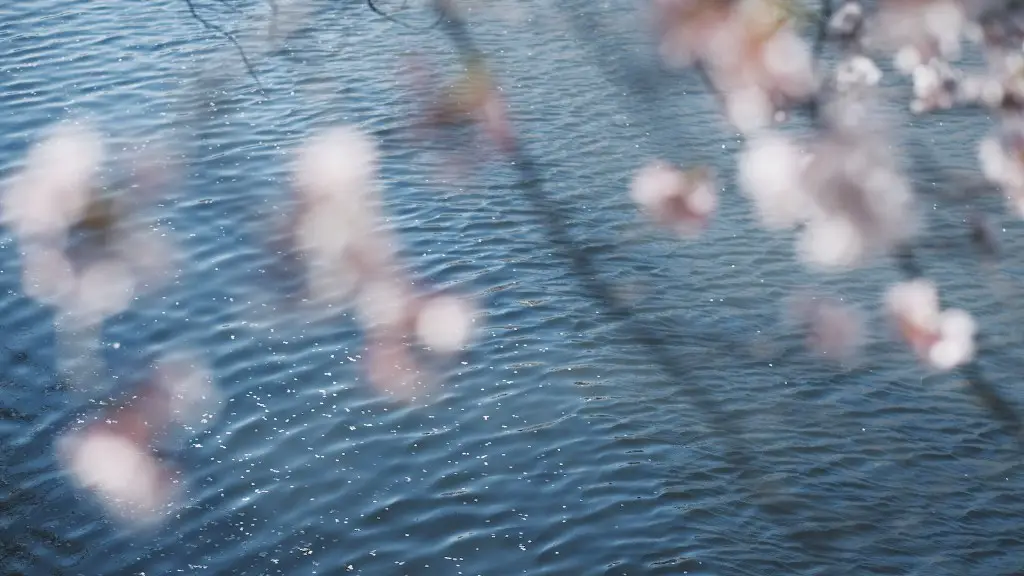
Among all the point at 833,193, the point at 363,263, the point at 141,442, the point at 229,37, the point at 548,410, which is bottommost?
the point at 141,442

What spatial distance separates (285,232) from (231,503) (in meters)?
3.45

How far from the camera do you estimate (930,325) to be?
9.24 m

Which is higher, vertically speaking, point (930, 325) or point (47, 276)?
point (47, 276)

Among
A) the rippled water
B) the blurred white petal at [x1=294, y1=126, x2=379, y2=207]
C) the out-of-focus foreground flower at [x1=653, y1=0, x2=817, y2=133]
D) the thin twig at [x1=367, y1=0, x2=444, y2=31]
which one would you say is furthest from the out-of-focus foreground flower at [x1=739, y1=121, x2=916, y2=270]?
the thin twig at [x1=367, y1=0, x2=444, y2=31]

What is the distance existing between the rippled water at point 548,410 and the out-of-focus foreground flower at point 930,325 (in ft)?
0.54

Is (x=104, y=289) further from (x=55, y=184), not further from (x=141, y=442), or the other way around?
(x=141, y=442)

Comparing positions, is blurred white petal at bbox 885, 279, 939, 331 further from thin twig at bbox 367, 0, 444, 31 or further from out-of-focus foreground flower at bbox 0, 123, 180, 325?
thin twig at bbox 367, 0, 444, 31

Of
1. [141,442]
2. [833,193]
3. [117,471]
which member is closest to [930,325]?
[833,193]

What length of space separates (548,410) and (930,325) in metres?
2.84

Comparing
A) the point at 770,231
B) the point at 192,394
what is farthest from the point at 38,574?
the point at 770,231

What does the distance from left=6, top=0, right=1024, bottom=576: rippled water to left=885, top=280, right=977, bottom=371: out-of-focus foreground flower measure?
0.16 metres

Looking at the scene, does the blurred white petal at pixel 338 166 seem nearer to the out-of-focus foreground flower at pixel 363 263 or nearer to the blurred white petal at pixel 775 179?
the out-of-focus foreground flower at pixel 363 263

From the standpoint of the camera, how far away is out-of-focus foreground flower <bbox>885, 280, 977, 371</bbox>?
8.80 meters

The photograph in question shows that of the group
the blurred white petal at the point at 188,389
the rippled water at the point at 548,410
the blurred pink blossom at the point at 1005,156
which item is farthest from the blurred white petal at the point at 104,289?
the blurred pink blossom at the point at 1005,156
